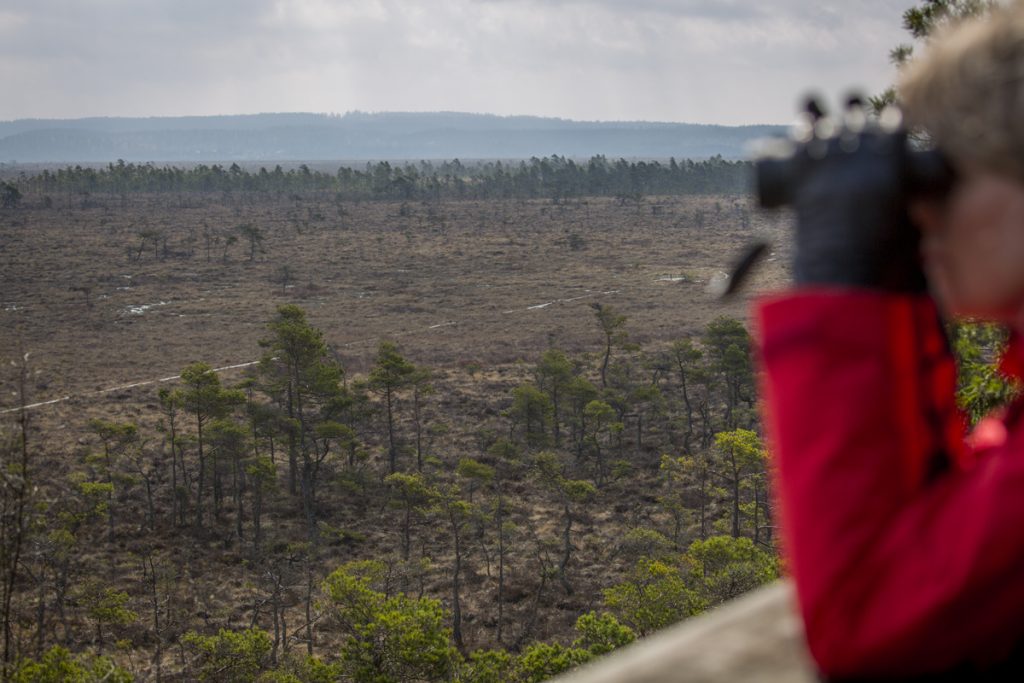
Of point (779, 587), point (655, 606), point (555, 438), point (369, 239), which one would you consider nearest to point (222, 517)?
point (555, 438)

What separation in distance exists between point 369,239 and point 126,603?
47875 mm

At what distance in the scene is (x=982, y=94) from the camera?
627 millimetres

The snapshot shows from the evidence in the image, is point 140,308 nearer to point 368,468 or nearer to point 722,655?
point 368,468

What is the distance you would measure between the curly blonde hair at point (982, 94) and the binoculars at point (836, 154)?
0.05ft

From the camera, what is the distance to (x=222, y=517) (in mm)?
24203

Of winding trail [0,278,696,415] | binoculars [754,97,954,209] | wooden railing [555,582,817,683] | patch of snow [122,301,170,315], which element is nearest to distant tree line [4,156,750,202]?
winding trail [0,278,696,415]

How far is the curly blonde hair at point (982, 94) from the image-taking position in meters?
0.62

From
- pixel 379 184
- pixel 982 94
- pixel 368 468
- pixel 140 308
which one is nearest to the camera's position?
pixel 982 94

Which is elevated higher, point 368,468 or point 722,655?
point 722,655

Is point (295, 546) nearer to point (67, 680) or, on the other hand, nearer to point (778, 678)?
point (67, 680)

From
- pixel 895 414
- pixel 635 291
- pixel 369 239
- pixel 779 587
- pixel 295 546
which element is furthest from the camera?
pixel 369 239

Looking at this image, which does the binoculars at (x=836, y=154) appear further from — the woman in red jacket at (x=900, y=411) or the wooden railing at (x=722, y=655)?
the wooden railing at (x=722, y=655)

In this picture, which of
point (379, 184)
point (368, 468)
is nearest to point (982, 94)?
point (368, 468)

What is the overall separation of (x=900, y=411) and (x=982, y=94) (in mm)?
211
